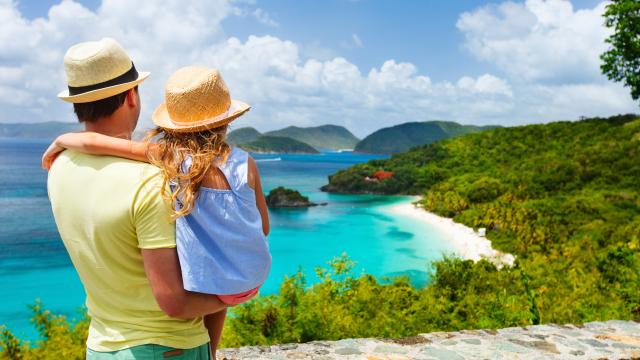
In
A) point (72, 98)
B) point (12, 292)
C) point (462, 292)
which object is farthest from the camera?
point (12, 292)

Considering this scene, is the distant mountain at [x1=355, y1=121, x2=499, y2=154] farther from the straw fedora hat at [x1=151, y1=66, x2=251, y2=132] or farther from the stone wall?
the straw fedora hat at [x1=151, y1=66, x2=251, y2=132]

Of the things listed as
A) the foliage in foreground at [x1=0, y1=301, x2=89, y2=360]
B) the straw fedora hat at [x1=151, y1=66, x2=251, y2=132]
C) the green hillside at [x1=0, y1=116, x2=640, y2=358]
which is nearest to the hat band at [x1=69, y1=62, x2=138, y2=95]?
the straw fedora hat at [x1=151, y1=66, x2=251, y2=132]

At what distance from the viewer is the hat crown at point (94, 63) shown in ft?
4.26

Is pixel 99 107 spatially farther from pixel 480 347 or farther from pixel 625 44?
pixel 625 44

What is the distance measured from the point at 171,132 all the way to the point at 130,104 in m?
0.15

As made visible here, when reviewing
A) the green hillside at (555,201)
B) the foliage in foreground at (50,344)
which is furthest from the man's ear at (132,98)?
the green hillside at (555,201)

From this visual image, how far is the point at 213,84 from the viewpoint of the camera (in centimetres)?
137

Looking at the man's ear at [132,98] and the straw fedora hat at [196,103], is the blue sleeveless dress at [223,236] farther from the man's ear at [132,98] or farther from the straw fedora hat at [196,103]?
the man's ear at [132,98]

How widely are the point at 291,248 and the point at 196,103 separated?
88.6 feet

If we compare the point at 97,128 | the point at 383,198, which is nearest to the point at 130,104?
the point at 97,128

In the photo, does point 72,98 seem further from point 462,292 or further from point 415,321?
point 462,292

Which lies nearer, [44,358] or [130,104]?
[130,104]

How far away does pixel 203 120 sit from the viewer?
132 cm

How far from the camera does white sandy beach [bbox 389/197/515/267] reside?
19625mm
